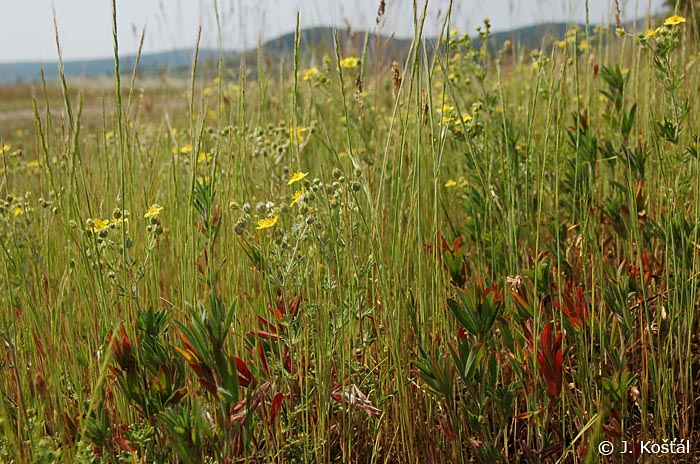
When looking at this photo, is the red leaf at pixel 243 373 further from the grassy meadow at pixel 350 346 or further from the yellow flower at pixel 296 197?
the yellow flower at pixel 296 197

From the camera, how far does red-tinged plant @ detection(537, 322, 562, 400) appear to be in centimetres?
100

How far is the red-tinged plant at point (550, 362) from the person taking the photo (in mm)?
1002

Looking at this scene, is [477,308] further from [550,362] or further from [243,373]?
[243,373]

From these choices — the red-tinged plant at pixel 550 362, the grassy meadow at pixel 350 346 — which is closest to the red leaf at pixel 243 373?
the grassy meadow at pixel 350 346

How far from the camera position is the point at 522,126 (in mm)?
2451

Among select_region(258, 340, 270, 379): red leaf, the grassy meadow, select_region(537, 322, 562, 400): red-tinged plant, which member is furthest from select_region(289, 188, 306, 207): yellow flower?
select_region(537, 322, 562, 400): red-tinged plant

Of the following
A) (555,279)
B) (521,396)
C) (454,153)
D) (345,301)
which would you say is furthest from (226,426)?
(454,153)

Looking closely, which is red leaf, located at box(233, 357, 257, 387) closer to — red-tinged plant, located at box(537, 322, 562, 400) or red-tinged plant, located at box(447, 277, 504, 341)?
red-tinged plant, located at box(447, 277, 504, 341)

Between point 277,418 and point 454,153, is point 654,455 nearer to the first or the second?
point 277,418

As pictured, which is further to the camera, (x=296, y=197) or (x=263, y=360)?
(x=296, y=197)

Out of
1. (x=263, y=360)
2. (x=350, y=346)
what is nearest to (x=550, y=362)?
(x=350, y=346)

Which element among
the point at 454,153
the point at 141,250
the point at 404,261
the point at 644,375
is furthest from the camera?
the point at 454,153

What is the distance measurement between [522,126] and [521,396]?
1.45m

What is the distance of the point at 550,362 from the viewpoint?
100 cm
